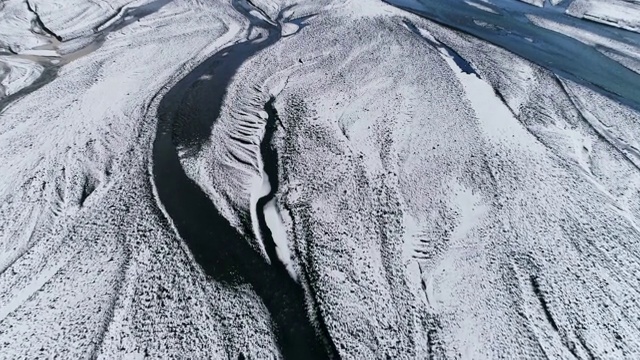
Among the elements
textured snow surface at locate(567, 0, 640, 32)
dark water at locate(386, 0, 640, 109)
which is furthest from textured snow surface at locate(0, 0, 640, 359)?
textured snow surface at locate(567, 0, 640, 32)

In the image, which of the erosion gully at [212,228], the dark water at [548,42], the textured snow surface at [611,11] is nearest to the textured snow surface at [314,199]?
the erosion gully at [212,228]

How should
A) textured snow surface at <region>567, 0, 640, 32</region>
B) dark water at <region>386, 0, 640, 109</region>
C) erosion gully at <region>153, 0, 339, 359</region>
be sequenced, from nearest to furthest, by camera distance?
erosion gully at <region>153, 0, 339, 359</region> → dark water at <region>386, 0, 640, 109</region> → textured snow surface at <region>567, 0, 640, 32</region>

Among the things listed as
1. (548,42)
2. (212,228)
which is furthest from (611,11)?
(212,228)

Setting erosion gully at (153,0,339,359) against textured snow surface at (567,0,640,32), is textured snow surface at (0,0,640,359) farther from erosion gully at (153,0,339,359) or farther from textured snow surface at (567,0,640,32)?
textured snow surface at (567,0,640,32)

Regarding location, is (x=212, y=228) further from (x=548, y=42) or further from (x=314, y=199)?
(x=548, y=42)

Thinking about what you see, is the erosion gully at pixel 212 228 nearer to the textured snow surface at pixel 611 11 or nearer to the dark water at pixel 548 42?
the dark water at pixel 548 42

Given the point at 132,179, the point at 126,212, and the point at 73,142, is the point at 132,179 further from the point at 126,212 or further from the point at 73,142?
the point at 73,142

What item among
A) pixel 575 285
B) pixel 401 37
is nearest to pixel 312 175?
pixel 575 285
